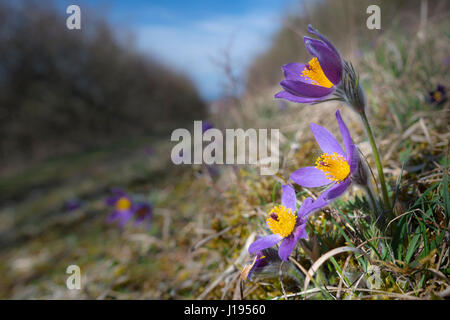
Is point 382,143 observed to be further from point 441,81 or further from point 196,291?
point 196,291

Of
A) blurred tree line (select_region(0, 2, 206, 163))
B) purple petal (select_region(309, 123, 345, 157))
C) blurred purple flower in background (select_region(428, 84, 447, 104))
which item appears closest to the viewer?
purple petal (select_region(309, 123, 345, 157))

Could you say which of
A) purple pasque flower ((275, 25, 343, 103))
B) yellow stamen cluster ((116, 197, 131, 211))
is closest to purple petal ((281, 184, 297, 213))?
purple pasque flower ((275, 25, 343, 103))

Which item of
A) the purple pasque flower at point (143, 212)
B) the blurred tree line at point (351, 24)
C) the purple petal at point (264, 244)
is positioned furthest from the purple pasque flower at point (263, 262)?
the purple pasque flower at point (143, 212)

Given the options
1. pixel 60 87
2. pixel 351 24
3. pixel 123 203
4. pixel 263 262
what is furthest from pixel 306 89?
pixel 60 87

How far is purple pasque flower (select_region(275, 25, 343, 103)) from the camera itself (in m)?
0.65

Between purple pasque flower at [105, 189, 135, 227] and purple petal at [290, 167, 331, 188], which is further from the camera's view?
purple pasque flower at [105, 189, 135, 227]

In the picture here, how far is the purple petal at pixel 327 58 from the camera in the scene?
2.12 ft

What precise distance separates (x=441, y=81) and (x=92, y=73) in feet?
38.0

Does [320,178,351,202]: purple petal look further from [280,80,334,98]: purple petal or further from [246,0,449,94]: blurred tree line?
[246,0,449,94]: blurred tree line

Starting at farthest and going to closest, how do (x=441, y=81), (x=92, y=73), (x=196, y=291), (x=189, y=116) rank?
1. (x=189, y=116)
2. (x=92, y=73)
3. (x=441, y=81)
4. (x=196, y=291)

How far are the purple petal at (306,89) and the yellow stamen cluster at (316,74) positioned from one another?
0.11ft

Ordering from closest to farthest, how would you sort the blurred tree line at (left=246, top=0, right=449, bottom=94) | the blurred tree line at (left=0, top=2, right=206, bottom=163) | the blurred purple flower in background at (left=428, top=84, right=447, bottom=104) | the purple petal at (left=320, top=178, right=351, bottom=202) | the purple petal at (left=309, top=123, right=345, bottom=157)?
the purple petal at (left=320, top=178, right=351, bottom=202) < the purple petal at (left=309, top=123, right=345, bottom=157) < the blurred purple flower in background at (left=428, top=84, right=447, bottom=104) < the blurred tree line at (left=246, top=0, right=449, bottom=94) < the blurred tree line at (left=0, top=2, right=206, bottom=163)
